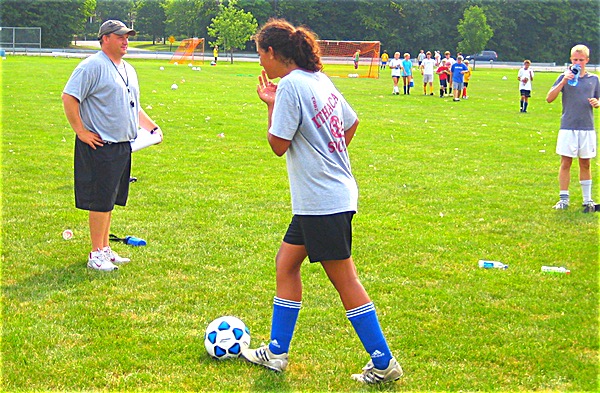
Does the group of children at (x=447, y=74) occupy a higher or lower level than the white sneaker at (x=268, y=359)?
higher

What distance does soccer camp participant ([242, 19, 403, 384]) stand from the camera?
4.09 m

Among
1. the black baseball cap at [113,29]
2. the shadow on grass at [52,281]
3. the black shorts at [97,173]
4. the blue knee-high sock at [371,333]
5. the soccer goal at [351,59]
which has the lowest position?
the shadow on grass at [52,281]

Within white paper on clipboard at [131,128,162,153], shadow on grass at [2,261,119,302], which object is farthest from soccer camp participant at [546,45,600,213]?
shadow on grass at [2,261,119,302]

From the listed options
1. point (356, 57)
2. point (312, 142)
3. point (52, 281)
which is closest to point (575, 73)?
point (312, 142)

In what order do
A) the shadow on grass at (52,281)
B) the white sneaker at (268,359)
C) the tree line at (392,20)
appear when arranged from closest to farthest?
the white sneaker at (268,359), the shadow on grass at (52,281), the tree line at (392,20)

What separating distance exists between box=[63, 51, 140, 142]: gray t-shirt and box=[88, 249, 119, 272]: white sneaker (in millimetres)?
1000

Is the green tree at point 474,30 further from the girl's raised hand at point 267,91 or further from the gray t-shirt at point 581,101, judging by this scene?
the girl's raised hand at point 267,91

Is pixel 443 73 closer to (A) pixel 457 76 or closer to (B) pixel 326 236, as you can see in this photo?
(A) pixel 457 76

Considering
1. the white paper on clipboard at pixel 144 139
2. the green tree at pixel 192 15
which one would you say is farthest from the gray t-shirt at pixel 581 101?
the green tree at pixel 192 15

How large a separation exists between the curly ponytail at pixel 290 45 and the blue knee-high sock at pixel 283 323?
4.69ft

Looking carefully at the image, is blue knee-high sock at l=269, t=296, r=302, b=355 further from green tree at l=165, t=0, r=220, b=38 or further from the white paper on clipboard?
green tree at l=165, t=0, r=220, b=38

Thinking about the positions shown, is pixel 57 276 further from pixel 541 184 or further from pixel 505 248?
pixel 541 184

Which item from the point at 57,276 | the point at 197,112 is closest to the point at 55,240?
the point at 57,276

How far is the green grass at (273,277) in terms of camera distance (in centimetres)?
456
